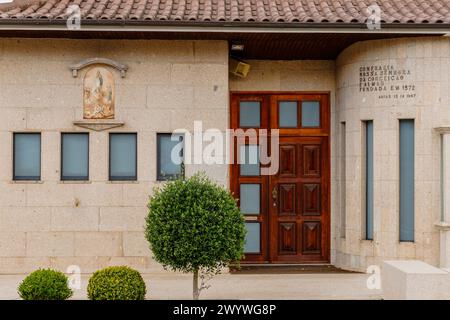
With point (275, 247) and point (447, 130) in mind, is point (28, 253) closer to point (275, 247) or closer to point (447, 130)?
point (275, 247)

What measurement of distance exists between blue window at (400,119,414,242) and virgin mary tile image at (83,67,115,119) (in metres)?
5.57

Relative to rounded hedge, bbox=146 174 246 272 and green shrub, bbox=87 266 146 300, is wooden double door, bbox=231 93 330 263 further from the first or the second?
green shrub, bbox=87 266 146 300

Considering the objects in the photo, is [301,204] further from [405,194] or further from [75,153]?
[75,153]

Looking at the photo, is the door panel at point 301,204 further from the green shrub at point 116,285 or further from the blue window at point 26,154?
the green shrub at point 116,285

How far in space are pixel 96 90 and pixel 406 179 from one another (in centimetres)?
614

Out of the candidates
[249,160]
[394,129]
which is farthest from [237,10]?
[394,129]

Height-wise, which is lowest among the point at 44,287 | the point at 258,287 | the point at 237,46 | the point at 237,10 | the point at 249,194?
the point at 258,287

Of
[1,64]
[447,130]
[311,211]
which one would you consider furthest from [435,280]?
[1,64]

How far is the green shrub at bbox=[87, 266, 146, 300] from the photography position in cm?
1171

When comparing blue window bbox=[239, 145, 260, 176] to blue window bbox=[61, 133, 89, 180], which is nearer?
blue window bbox=[61, 133, 89, 180]

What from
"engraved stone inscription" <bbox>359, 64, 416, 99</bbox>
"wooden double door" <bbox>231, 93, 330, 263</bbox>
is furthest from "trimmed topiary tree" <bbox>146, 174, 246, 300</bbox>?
"wooden double door" <bbox>231, 93, 330, 263</bbox>

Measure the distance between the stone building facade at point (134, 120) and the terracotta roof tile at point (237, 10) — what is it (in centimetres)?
48

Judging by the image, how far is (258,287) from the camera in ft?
46.6

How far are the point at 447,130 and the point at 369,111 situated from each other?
1544 mm
